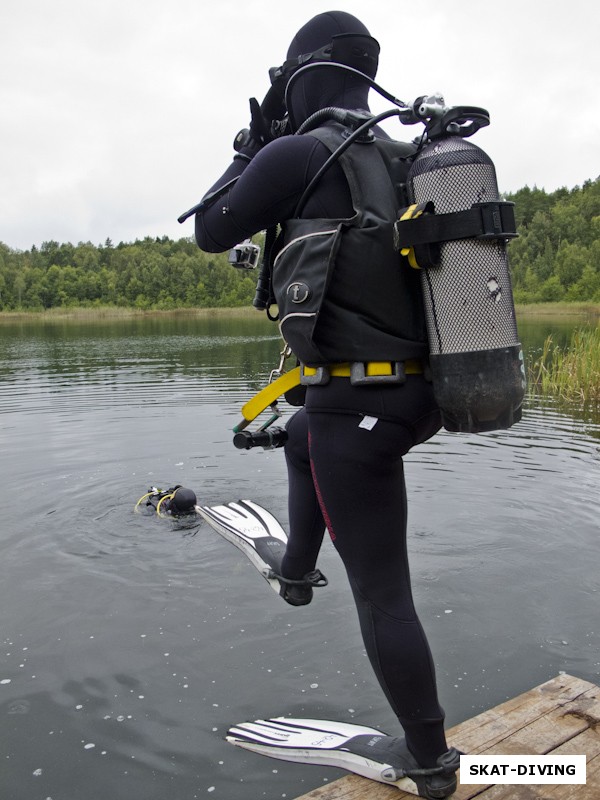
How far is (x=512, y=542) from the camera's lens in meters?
5.01

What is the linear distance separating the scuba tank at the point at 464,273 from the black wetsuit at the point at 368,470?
0.19 m

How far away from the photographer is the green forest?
98500 millimetres

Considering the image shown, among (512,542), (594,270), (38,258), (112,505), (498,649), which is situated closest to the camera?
(498,649)

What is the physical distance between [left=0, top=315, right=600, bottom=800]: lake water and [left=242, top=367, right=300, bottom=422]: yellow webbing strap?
53.0 inches

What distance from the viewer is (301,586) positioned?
9.72 feet

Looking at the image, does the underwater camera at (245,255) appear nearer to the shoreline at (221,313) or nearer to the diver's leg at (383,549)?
the diver's leg at (383,549)

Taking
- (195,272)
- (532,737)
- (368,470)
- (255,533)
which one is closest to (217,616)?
(255,533)

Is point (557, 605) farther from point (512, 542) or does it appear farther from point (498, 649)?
point (512, 542)

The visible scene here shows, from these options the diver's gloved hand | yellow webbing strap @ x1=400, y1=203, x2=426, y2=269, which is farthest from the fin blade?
the diver's gloved hand

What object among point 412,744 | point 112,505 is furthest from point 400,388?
point 112,505

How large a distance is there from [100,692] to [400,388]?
211 centimetres

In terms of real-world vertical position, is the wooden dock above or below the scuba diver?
below

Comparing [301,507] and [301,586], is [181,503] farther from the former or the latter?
[301,507]

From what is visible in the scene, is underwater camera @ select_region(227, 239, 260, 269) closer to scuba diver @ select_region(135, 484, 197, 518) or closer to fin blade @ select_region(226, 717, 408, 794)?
fin blade @ select_region(226, 717, 408, 794)
